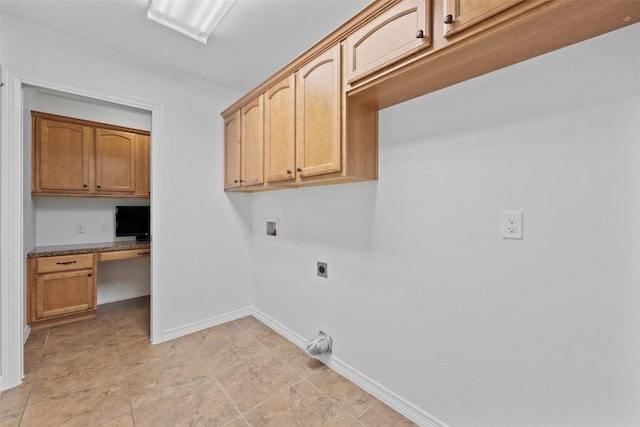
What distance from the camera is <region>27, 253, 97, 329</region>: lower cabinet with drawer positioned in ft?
8.64

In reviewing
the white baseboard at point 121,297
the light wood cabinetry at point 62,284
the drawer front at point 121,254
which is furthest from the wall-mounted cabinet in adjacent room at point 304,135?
the white baseboard at point 121,297

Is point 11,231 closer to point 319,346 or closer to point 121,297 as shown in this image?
point 121,297

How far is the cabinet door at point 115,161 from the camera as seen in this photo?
321 cm

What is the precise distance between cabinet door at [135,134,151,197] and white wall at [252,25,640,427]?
117 inches

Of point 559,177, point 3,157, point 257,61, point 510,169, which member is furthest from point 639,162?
point 3,157

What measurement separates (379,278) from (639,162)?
1.23 meters

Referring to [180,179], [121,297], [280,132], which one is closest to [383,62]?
[280,132]

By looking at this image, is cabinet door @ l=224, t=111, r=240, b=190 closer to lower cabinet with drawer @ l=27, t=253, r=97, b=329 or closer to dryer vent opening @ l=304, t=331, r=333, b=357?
dryer vent opening @ l=304, t=331, r=333, b=357

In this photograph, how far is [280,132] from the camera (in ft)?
6.61

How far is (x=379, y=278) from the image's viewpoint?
5.64 ft

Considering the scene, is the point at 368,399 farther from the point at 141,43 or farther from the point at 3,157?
the point at 141,43

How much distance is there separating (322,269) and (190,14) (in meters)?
2.01

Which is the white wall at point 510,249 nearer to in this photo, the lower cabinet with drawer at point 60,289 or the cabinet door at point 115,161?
the lower cabinet with drawer at point 60,289

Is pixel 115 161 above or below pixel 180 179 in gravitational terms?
above
